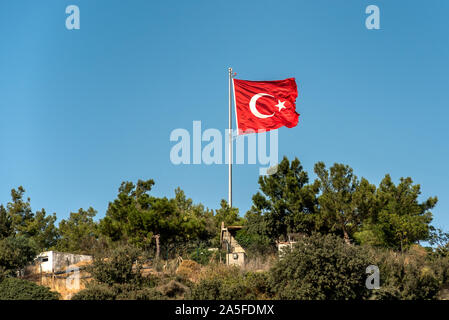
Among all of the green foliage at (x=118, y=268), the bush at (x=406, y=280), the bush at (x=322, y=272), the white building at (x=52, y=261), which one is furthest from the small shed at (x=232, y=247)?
the white building at (x=52, y=261)

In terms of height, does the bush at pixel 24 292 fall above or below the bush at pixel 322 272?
below

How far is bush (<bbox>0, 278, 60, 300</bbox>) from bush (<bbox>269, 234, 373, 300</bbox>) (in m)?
10.5

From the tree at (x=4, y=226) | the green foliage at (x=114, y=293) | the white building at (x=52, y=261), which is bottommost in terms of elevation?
the white building at (x=52, y=261)

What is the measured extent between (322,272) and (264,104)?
14121 mm

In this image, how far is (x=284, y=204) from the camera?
34.4 metres

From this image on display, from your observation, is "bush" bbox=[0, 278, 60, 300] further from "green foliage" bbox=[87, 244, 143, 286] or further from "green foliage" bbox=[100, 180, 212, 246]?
"green foliage" bbox=[100, 180, 212, 246]

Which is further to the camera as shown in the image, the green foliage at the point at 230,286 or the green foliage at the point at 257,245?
the green foliage at the point at 257,245

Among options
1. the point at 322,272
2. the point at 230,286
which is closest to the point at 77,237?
the point at 230,286

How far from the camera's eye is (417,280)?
87.0 ft

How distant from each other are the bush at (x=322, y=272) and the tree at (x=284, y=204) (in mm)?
7951

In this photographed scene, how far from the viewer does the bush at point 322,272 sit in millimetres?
24531

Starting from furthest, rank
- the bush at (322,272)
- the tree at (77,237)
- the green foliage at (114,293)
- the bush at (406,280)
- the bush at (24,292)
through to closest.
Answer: the tree at (77,237) < the bush at (406,280) < the bush at (24,292) < the bush at (322,272) < the green foliage at (114,293)

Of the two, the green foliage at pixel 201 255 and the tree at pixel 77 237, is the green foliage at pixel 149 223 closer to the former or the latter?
the green foliage at pixel 201 255
